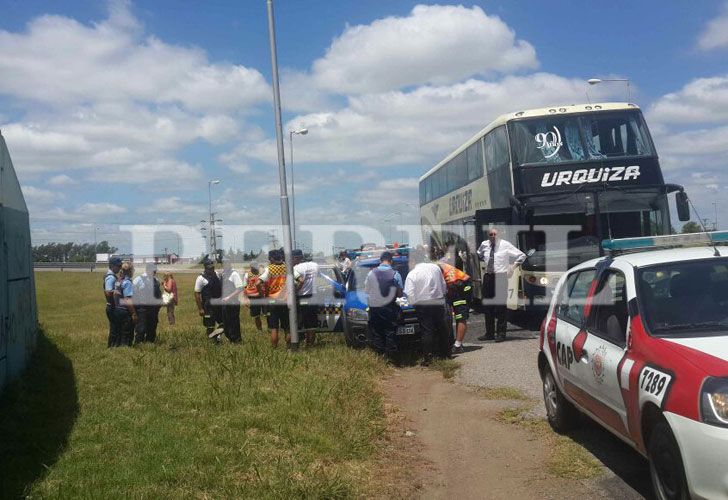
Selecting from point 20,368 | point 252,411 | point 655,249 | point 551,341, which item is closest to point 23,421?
point 252,411

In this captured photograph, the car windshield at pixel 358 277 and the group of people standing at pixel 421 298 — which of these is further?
the car windshield at pixel 358 277

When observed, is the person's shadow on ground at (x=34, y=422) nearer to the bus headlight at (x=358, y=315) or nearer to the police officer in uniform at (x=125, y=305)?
the police officer in uniform at (x=125, y=305)

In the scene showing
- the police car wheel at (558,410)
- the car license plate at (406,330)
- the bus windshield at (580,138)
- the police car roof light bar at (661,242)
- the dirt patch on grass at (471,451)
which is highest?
the bus windshield at (580,138)

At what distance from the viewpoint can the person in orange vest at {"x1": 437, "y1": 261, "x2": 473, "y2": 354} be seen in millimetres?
11859

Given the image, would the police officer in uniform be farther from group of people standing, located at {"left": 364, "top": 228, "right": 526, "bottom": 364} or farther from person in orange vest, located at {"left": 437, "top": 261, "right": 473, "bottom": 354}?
person in orange vest, located at {"left": 437, "top": 261, "right": 473, "bottom": 354}

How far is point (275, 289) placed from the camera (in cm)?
1279

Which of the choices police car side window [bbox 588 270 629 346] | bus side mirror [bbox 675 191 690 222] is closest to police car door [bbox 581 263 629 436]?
police car side window [bbox 588 270 629 346]

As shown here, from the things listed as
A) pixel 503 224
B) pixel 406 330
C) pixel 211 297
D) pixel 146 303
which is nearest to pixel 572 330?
pixel 406 330

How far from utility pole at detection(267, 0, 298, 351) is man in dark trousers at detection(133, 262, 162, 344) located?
312 cm

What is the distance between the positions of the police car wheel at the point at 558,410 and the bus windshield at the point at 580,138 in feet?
26.8

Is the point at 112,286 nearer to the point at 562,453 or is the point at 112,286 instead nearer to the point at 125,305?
the point at 125,305

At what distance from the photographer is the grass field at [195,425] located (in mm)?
5367

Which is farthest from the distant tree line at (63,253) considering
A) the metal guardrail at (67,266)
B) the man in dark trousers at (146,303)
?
the man in dark trousers at (146,303)

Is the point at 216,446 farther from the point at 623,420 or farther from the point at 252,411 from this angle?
the point at 623,420
